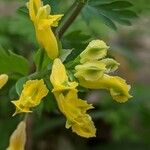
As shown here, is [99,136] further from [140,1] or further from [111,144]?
[140,1]

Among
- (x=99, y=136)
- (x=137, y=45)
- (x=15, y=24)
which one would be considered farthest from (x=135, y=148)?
(x=137, y=45)

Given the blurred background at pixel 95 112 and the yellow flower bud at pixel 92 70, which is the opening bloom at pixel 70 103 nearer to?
the yellow flower bud at pixel 92 70

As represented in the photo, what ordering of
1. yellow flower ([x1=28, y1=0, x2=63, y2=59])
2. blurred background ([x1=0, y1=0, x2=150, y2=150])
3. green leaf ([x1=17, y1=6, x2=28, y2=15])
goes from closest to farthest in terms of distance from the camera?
1. yellow flower ([x1=28, y1=0, x2=63, y2=59])
2. green leaf ([x1=17, y1=6, x2=28, y2=15])
3. blurred background ([x1=0, y1=0, x2=150, y2=150])

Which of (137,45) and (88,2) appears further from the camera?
(137,45)

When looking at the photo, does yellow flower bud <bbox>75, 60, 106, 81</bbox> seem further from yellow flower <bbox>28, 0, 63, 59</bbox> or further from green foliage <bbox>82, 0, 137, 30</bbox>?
green foliage <bbox>82, 0, 137, 30</bbox>

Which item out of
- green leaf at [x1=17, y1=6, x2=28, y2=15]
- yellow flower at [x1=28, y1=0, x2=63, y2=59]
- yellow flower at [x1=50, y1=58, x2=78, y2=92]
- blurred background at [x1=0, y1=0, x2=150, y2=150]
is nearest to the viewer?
yellow flower at [x1=50, y1=58, x2=78, y2=92]

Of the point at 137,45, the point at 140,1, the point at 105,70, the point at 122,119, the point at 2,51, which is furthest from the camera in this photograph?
the point at 137,45

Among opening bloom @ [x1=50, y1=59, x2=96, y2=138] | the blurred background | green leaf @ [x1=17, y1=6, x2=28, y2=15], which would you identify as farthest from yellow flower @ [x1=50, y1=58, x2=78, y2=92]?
the blurred background
